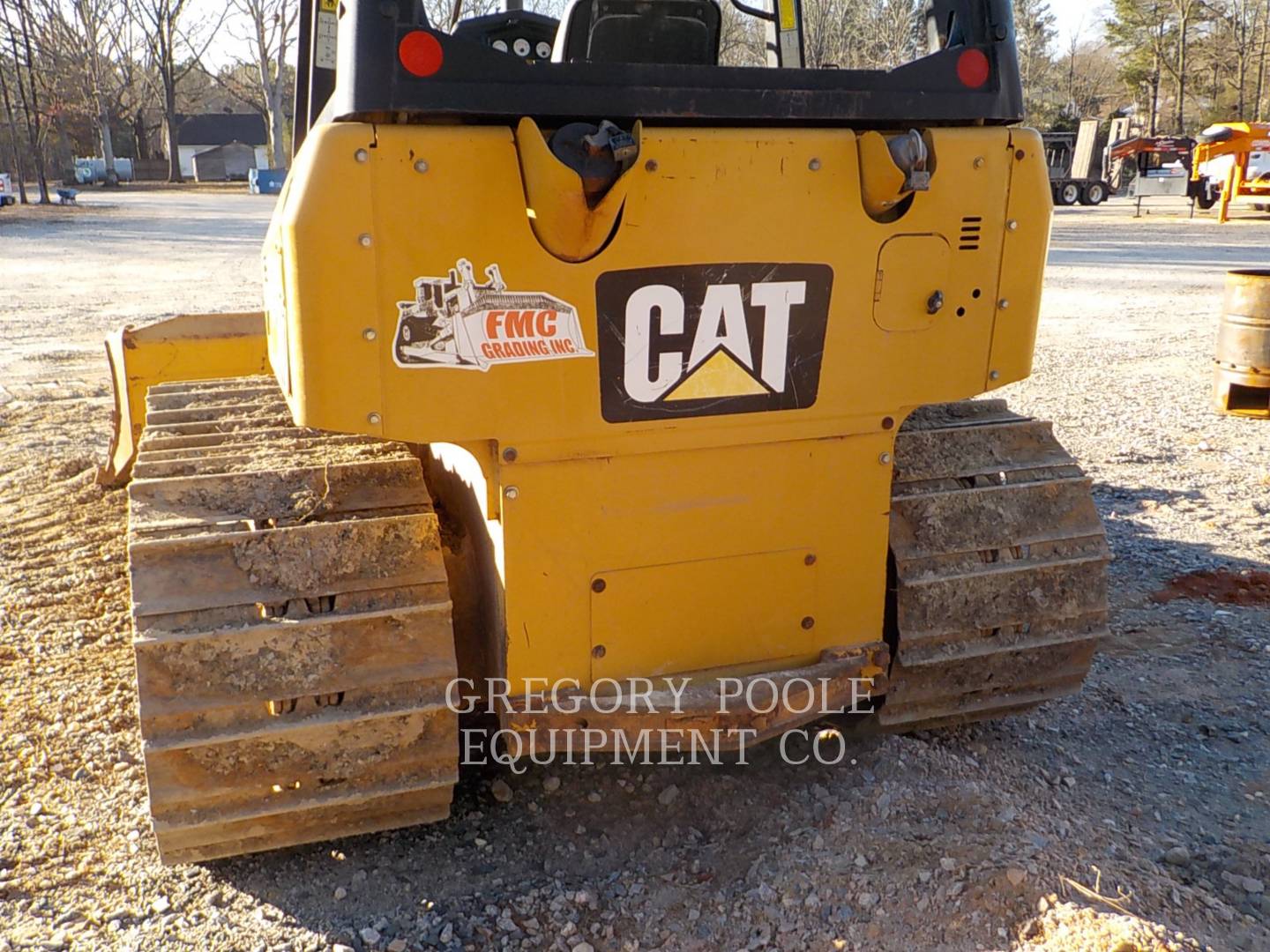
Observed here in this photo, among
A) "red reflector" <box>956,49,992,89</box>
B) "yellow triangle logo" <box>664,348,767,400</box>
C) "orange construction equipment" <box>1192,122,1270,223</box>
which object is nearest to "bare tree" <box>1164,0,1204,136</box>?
"orange construction equipment" <box>1192,122,1270,223</box>

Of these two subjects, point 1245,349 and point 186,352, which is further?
point 1245,349

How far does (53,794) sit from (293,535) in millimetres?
1384

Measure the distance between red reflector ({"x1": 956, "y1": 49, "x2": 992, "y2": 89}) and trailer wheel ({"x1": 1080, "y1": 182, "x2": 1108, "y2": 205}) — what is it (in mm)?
30389

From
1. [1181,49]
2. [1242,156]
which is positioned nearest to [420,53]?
[1242,156]

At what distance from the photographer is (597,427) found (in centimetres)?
252

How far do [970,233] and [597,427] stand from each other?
1.00 m

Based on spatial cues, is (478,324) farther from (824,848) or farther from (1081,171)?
(1081,171)

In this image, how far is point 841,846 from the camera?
2.88m

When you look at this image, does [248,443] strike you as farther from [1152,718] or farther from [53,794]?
[1152,718]

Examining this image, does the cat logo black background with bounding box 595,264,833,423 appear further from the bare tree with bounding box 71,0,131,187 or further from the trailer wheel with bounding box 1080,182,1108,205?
the bare tree with bounding box 71,0,131,187

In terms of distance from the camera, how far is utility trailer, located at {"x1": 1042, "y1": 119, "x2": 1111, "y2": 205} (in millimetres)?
29875

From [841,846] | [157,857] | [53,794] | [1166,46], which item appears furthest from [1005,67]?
[1166,46]

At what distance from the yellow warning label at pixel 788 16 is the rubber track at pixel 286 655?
215 cm

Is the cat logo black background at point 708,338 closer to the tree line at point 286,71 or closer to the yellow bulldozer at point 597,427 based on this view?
the yellow bulldozer at point 597,427
